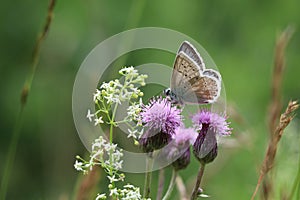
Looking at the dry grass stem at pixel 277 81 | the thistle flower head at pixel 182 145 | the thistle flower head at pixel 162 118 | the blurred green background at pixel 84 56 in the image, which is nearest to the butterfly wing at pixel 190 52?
the thistle flower head at pixel 162 118

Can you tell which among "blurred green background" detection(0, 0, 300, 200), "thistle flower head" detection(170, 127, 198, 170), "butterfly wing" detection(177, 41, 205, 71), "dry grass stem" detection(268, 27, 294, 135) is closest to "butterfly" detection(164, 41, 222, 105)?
"butterfly wing" detection(177, 41, 205, 71)

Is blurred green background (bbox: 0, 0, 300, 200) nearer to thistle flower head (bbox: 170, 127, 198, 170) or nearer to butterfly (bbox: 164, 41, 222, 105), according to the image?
thistle flower head (bbox: 170, 127, 198, 170)

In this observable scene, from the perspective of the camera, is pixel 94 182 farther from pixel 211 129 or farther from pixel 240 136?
pixel 240 136

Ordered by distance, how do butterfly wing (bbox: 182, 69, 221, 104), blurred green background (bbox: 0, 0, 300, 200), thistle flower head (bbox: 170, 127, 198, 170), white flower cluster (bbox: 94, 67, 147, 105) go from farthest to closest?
blurred green background (bbox: 0, 0, 300, 200), thistle flower head (bbox: 170, 127, 198, 170), butterfly wing (bbox: 182, 69, 221, 104), white flower cluster (bbox: 94, 67, 147, 105)

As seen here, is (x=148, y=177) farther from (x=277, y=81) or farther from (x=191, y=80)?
(x=277, y=81)

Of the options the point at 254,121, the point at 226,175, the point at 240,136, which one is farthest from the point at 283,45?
the point at 254,121

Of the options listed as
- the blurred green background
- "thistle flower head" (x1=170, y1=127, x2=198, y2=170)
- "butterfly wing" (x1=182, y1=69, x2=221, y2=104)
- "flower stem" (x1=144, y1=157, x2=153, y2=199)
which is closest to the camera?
"flower stem" (x1=144, y1=157, x2=153, y2=199)
